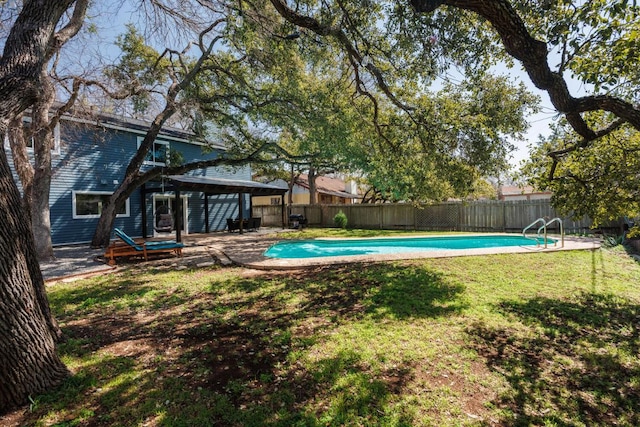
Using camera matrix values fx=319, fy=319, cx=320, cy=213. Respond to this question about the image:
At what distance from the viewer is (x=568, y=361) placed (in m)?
3.19

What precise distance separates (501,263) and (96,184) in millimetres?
14819

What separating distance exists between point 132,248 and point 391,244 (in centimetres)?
943

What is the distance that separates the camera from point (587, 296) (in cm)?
520

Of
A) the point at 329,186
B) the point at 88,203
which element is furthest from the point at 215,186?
the point at 329,186

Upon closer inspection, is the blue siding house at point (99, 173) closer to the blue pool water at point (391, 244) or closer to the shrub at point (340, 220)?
the blue pool water at point (391, 244)

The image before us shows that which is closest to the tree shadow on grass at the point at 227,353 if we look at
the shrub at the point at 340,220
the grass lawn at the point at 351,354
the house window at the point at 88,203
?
the grass lawn at the point at 351,354

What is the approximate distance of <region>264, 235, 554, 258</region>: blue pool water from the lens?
12.4m

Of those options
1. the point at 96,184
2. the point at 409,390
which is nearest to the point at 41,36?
the point at 409,390

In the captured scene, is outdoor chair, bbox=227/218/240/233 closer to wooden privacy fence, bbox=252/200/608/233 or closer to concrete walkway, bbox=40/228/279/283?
wooden privacy fence, bbox=252/200/608/233

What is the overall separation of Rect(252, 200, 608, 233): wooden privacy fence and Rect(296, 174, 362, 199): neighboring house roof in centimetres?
750

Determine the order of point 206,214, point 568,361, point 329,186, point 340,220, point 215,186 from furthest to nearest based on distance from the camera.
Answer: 1. point 329,186
2. point 340,220
3. point 206,214
4. point 215,186
5. point 568,361

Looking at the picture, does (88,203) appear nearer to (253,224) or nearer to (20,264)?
(253,224)

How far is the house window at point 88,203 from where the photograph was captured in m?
12.6

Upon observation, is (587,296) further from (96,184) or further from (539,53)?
(96,184)
